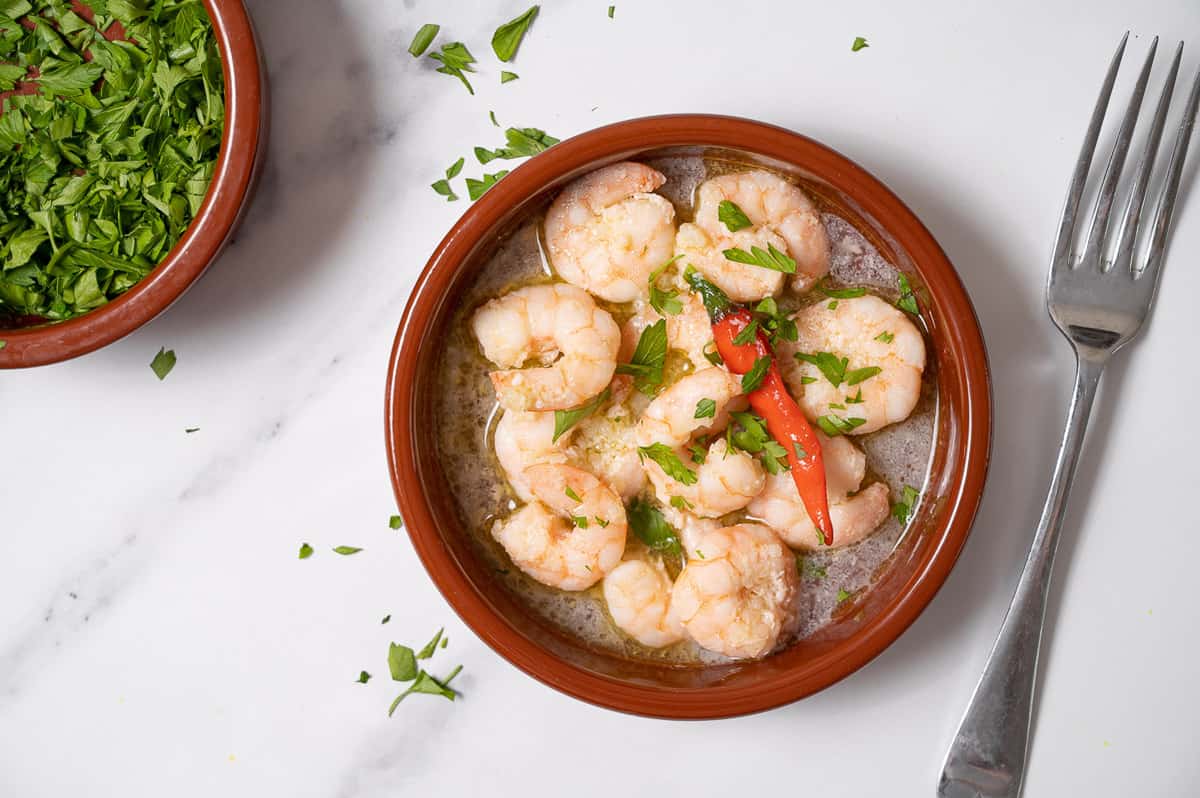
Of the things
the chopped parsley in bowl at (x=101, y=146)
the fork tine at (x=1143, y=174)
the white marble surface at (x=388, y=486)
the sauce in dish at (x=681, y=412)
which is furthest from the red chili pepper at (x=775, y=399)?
the chopped parsley in bowl at (x=101, y=146)

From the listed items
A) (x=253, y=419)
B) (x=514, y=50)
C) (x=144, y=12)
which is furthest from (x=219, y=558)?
(x=514, y=50)

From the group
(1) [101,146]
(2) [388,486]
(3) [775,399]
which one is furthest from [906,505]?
(1) [101,146]

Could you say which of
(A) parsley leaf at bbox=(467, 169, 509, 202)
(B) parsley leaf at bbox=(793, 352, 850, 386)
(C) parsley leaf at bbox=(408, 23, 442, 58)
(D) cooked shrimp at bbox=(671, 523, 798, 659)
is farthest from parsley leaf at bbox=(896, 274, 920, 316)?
(C) parsley leaf at bbox=(408, 23, 442, 58)

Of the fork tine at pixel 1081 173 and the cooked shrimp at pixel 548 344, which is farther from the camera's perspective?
A: the fork tine at pixel 1081 173

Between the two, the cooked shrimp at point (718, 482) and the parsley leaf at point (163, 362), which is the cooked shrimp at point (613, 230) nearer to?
the cooked shrimp at point (718, 482)

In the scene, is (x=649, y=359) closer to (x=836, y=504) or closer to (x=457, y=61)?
(x=836, y=504)

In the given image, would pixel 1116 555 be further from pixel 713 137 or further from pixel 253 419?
pixel 253 419
